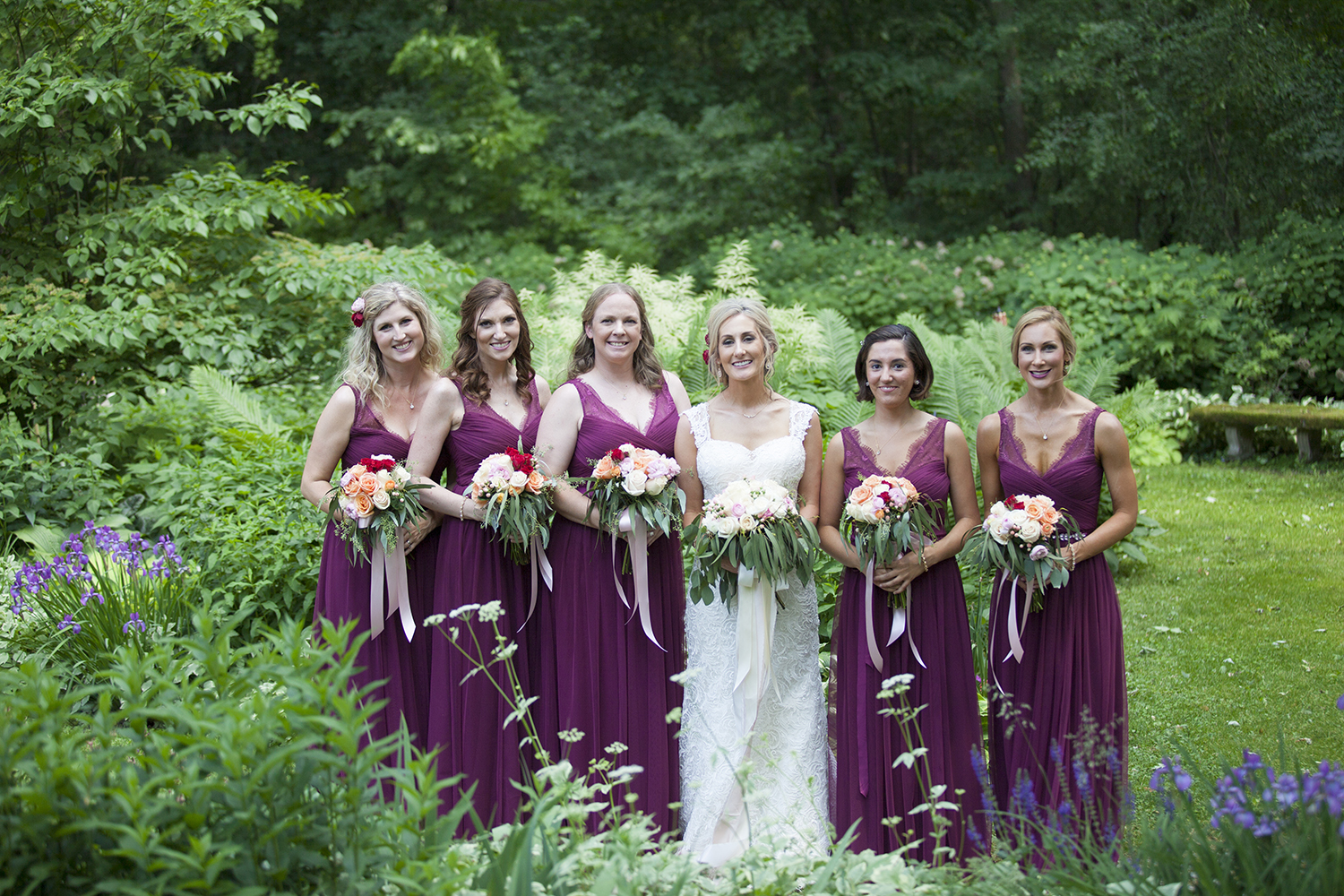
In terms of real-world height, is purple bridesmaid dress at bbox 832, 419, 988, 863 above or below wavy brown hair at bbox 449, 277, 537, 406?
below

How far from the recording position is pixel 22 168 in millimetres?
8266

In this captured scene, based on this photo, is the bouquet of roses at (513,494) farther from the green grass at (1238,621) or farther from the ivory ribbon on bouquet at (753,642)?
the green grass at (1238,621)

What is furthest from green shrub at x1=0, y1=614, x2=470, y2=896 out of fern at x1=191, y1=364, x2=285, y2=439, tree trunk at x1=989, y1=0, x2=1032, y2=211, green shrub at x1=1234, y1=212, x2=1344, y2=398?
tree trunk at x1=989, y1=0, x2=1032, y2=211

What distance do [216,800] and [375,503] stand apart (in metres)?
1.67

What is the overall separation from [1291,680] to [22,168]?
9.52 m

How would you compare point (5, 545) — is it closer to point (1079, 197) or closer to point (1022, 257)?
point (1022, 257)

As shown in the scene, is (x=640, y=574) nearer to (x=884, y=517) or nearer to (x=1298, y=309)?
(x=884, y=517)

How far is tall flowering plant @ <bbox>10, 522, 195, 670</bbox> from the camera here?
17.4ft

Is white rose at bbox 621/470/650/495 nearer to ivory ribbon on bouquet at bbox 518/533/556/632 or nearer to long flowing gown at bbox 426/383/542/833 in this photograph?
ivory ribbon on bouquet at bbox 518/533/556/632

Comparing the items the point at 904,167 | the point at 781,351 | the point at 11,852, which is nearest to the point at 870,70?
the point at 904,167

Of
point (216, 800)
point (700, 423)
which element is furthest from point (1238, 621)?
point (216, 800)

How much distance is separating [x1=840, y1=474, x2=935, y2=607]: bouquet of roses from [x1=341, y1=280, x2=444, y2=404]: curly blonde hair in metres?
1.86

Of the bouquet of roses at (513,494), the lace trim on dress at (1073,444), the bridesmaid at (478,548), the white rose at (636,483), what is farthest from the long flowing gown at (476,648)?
the lace trim on dress at (1073,444)

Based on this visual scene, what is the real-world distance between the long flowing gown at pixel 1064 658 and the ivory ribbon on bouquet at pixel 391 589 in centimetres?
222
